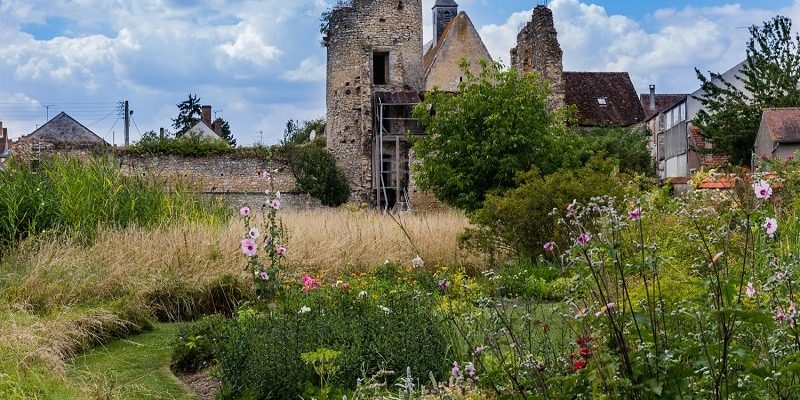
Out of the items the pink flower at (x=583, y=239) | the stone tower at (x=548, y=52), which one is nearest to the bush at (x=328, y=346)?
the pink flower at (x=583, y=239)

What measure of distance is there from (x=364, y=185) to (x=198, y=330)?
2922cm

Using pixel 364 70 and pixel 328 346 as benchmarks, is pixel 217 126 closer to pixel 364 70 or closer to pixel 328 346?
pixel 364 70

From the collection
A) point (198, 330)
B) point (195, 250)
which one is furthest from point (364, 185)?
point (198, 330)

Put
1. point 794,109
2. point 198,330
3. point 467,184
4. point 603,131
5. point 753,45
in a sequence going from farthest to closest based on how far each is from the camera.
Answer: point 603,131 < point 753,45 < point 794,109 < point 467,184 < point 198,330

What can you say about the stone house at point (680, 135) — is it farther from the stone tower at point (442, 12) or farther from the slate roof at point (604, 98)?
the stone tower at point (442, 12)

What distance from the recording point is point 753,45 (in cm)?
3466

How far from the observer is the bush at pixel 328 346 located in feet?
16.9

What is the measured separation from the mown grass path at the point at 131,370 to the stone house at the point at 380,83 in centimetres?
2659

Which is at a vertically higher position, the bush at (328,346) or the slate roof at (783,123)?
the slate roof at (783,123)

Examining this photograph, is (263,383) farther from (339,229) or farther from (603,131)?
(603,131)

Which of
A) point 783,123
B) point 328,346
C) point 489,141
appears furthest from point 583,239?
point 783,123

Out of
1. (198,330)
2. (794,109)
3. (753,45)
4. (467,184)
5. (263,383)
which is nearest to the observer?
(263,383)

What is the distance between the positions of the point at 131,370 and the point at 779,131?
93.3ft

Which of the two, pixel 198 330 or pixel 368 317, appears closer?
pixel 368 317
